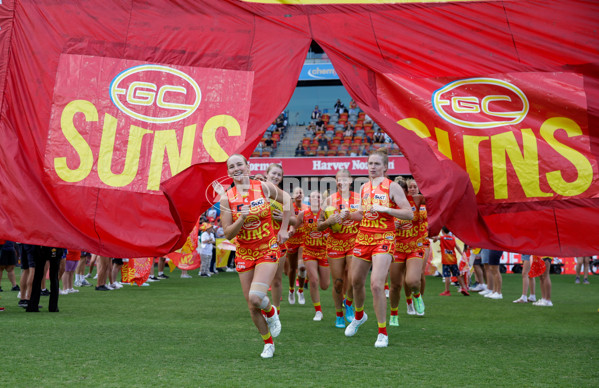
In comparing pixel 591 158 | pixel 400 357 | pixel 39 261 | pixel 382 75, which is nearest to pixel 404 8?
pixel 382 75

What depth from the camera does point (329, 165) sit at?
33281 millimetres

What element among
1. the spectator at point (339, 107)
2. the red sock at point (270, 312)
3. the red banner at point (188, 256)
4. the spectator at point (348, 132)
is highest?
the spectator at point (339, 107)

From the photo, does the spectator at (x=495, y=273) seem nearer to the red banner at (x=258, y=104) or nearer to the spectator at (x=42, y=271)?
the red banner at (x=258, y=104)

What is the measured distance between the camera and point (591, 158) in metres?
6.61

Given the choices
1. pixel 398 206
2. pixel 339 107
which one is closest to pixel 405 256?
pixel 398 206

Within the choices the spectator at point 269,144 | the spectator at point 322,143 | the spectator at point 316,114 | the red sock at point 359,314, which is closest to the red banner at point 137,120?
the red sock at point 359,314

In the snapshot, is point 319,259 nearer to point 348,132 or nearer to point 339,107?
point 348,132

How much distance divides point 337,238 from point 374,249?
6.04 ft

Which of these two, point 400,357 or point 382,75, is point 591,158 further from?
point 400,357

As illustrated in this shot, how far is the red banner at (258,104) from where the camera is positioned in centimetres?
652

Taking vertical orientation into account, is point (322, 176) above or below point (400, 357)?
above

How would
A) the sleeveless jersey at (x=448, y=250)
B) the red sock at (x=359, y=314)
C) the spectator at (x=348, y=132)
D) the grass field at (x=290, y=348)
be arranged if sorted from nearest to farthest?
the grass field at (x=290, y=348), the red sock at (x=359, y=314), the sleeveless jersey at (x=448, y=250), the spectator at (x=348, y=132)

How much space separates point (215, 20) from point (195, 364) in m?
3.90

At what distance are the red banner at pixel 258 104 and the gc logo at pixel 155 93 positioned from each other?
2cm
